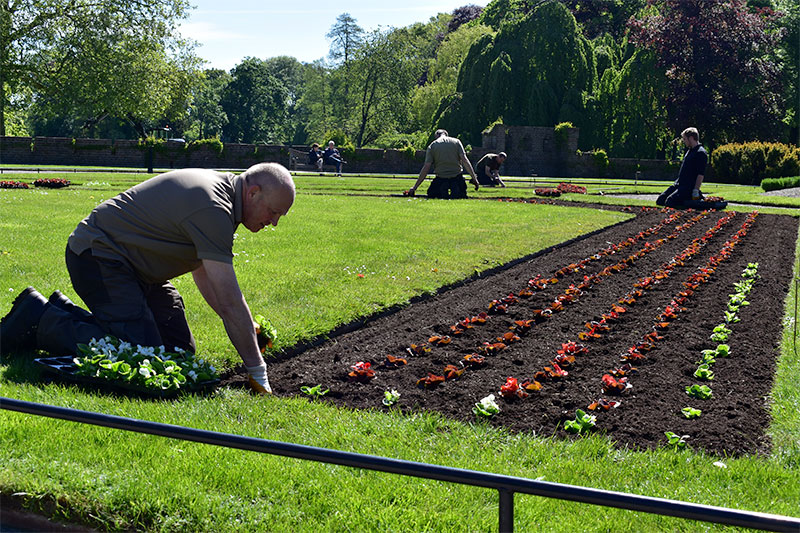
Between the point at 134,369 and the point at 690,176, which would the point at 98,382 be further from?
the point at 690,176

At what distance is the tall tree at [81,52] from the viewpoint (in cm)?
3506

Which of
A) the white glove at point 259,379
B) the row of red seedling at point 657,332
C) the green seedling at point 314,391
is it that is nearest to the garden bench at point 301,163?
the row of red seedling at point 657,332

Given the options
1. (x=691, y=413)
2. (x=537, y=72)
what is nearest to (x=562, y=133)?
(x=537, y=72)

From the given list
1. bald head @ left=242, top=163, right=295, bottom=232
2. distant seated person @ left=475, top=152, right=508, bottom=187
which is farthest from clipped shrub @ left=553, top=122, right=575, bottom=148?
bald head @ left=242, top=163, right=295, bottom=232

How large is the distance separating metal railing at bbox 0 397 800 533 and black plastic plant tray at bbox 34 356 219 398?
209cm

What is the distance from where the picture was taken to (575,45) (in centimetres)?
4619

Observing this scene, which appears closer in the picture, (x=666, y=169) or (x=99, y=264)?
(x=99, y=264)

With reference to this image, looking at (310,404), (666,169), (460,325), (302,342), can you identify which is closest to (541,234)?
(460,325)

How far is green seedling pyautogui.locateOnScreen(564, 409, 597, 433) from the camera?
4219 millimetres

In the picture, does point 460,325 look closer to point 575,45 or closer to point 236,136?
point 575,45

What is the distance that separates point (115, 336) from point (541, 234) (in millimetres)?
8816

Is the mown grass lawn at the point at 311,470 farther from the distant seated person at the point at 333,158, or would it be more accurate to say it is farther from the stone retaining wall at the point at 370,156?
the stone retaining wall at the point at 370,156

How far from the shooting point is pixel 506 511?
2039 millimetres

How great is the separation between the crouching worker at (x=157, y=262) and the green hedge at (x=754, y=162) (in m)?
30.0
